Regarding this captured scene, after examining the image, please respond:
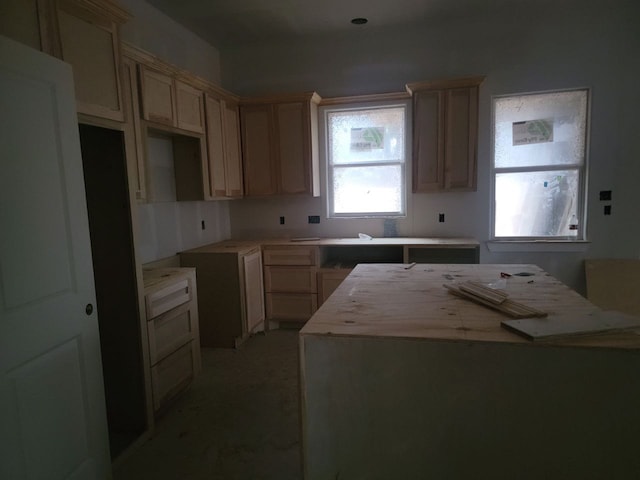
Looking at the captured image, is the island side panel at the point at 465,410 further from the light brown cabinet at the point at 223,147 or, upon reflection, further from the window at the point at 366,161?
the window at the point at 366,161

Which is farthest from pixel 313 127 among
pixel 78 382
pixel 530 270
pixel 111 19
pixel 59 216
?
pixel 78 382

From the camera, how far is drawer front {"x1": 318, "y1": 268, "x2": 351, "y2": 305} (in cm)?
379

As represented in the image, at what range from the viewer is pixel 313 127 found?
409 centimetres

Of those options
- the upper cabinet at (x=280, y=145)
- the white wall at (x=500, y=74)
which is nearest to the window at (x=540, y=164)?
the white wall at (x=500, y=74)

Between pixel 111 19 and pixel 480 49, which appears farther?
pixel 480 49

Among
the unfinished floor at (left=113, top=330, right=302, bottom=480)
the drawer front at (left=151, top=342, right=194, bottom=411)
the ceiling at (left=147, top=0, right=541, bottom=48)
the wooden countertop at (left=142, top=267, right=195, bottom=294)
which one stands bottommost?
the unfinished floor at (left=113, top=330, right=302, bottom=480)

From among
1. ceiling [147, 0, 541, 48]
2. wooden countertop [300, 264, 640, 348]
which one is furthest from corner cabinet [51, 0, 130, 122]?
ceiling [147, 0, 541, 48]

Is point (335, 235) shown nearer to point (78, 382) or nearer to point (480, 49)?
point (480, 49)

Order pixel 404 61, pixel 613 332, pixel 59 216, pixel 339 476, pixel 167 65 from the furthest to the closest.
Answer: pixel 404 61
pixel 167 65
pixel 59 216
pixel 339 476
pixel 613 332

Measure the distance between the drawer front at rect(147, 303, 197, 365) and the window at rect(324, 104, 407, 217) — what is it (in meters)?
2.20

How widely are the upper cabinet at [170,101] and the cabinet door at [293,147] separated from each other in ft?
2.95

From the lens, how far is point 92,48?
186 cm

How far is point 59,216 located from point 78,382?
2.36 ft

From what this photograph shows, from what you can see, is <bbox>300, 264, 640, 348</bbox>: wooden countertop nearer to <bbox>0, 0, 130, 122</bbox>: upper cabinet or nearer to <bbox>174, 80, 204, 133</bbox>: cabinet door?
<bbox>0, 0, 130, 122</bbox>: upper cabinet
